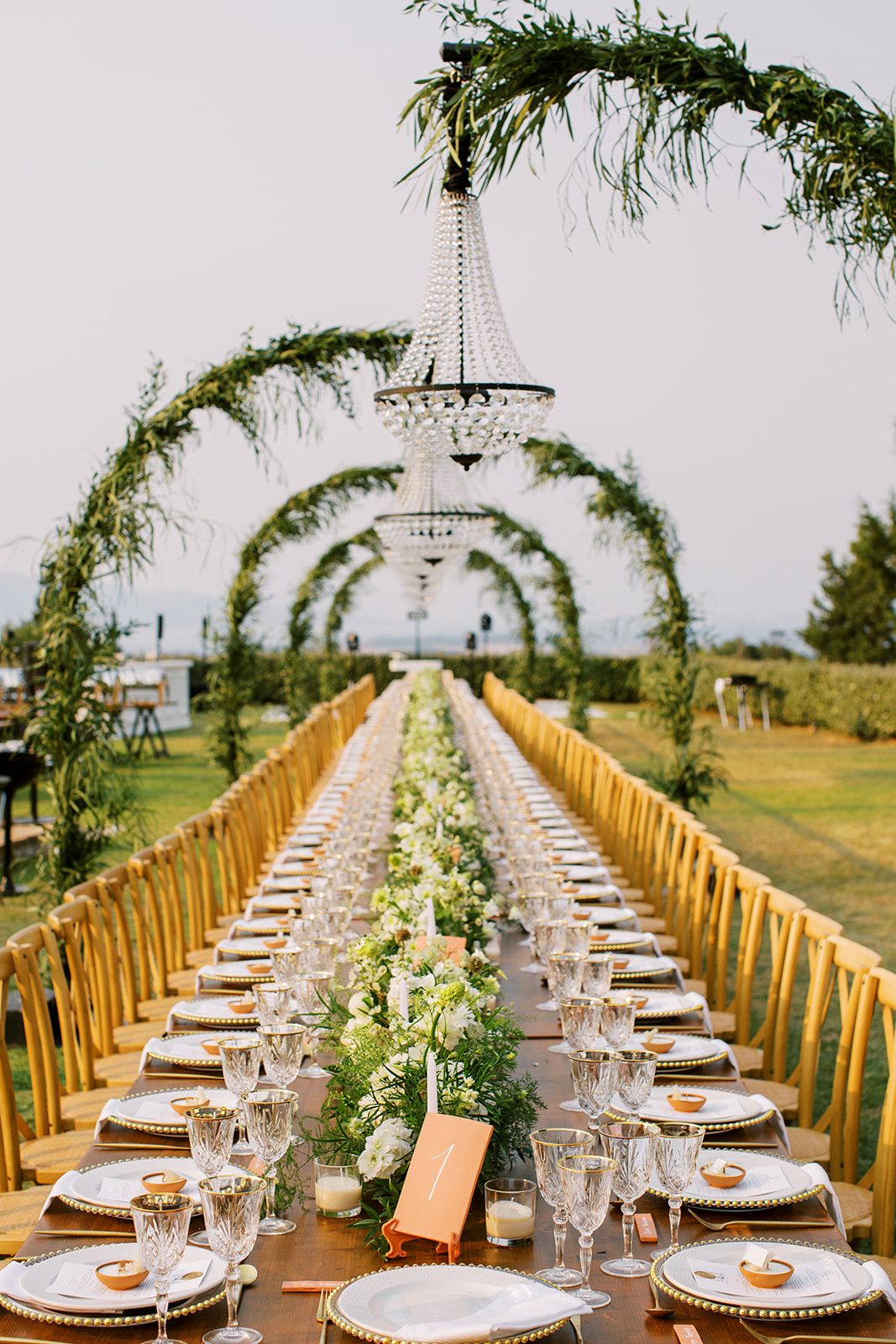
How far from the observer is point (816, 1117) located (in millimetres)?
4500

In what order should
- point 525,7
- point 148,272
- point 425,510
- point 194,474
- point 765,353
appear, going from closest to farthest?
point 525,7 < point 194,474 < point 425,510 < point 148,272 < point 765,353

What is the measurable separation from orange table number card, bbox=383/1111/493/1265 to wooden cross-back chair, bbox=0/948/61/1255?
3.77 ft

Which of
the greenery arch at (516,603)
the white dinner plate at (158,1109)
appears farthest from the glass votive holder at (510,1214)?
the greenery arch at (516,603)

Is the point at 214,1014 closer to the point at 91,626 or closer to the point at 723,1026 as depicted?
the point at 723,1026

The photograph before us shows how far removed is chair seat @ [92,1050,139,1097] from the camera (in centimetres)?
320

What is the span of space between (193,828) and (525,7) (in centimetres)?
336

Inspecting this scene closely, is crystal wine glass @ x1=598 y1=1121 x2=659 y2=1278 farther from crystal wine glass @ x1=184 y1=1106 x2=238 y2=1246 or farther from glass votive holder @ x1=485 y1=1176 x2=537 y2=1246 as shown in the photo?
crystal wine glass @ x1=184 y1=1106 x2=238 y2=1246

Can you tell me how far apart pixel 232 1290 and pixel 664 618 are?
8145 millimetres

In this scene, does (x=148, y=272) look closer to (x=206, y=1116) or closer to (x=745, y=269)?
(x=745, y=269)

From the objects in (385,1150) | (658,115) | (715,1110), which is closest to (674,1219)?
(385,1150)

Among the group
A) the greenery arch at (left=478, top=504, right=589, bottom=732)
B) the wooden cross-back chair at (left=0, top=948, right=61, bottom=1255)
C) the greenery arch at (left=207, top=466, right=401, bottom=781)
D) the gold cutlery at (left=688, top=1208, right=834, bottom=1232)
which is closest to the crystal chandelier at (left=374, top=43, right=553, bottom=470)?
the wooden cross-back chair at (left=0, top=948, right=61, bottom=1255)

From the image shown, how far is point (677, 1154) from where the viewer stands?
1.61 metres

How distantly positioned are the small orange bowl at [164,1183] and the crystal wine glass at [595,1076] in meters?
0.64

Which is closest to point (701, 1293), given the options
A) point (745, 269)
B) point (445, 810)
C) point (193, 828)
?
point (445, 810)
